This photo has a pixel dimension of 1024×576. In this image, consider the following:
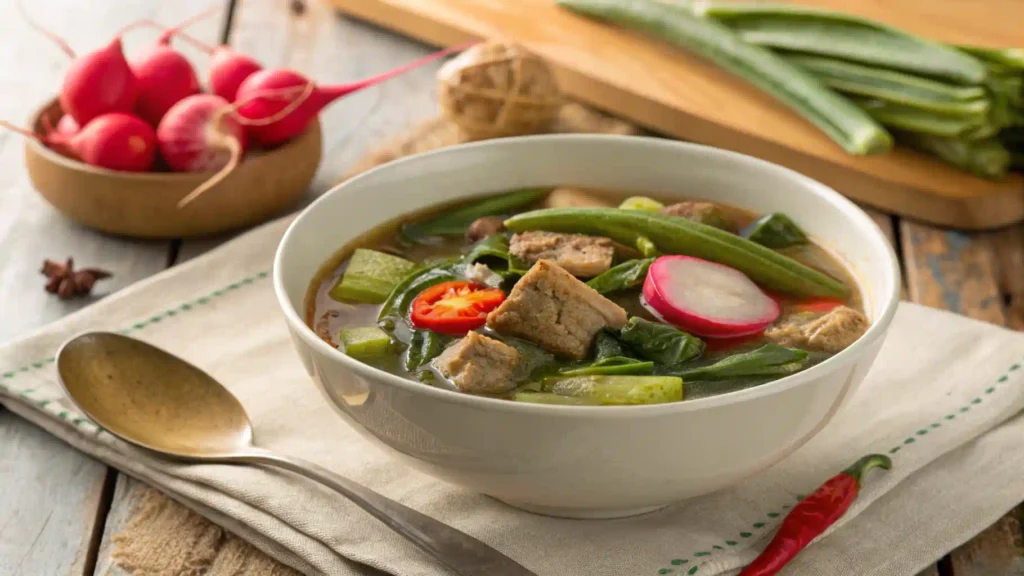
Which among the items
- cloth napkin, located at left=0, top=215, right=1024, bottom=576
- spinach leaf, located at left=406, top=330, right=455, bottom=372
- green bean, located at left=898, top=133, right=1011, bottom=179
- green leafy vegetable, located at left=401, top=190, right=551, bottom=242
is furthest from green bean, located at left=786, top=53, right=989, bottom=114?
spinach leaf, located at left=406, top=330, right=455, bottom=372

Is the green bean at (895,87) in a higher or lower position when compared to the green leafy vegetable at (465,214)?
higher

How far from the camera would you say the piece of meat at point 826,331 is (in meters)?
2.33

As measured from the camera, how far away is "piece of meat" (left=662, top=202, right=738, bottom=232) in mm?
2764

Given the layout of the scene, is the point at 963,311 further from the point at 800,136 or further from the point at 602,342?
the point at 602,342

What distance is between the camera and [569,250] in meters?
2.64

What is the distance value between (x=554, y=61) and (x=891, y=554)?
2.67 m

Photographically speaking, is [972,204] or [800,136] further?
[800,136]

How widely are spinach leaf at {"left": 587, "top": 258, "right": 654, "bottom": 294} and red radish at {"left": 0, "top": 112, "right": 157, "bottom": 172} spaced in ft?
5.58

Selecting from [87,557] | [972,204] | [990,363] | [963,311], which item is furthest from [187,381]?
[972,204]

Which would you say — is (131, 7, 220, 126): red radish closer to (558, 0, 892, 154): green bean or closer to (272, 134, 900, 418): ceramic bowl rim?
(272, 134, 900, 418): ceramic bowl rim

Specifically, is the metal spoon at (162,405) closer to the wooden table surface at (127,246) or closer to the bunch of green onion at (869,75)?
the wooden table surface at (127,246)

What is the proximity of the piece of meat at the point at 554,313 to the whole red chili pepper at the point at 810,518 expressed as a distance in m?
0.51

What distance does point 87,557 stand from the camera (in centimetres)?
239

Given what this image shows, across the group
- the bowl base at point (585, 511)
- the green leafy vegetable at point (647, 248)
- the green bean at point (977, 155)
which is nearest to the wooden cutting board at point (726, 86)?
the green bean at point (977, 155)
